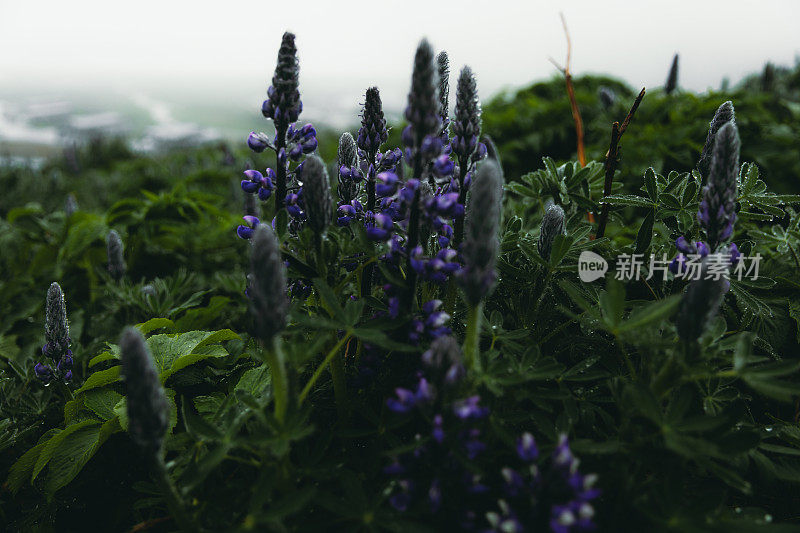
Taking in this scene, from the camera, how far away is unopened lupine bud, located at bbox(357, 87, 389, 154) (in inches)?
67.4

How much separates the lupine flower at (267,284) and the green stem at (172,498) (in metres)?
0.44

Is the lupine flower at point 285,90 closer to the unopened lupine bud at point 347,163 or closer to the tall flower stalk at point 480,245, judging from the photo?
the unopened lupine bud at point 347,163

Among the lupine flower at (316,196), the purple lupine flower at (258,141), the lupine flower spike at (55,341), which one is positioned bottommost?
the lupine flower spike at (55,341)

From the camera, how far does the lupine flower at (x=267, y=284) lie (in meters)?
1.11

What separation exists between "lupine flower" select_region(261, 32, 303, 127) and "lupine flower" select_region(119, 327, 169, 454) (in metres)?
0.92

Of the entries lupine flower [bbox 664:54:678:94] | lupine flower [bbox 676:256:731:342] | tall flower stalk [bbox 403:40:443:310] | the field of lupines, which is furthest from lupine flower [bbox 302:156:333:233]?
lupine flower [bbox 664:54:678:94]

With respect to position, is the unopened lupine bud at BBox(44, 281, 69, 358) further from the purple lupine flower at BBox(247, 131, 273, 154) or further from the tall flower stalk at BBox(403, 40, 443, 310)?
the tall flower stalk at BBox(403, 40, 443, 310)

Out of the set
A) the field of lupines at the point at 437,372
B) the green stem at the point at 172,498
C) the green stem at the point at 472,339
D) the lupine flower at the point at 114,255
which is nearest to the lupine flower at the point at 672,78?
the field of lupines at the point at 437,372

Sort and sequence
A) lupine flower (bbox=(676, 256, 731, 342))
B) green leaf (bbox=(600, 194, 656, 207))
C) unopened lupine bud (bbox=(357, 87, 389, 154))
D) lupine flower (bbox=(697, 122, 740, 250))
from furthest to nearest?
green leaf (bbox=(600, 194, 656, 207)) < unopened lupine bud (bbox=(357, 87, 389, 154)) < lupine flower (bbox=(697, 122, 740, 250)) < lupine flower (bbox=(676, 256, 731, 342))

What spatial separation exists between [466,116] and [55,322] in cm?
194

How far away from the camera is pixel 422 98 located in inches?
50.2

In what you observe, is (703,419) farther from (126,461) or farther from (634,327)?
(126,461)

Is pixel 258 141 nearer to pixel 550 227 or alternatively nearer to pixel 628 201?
pixel 550 227

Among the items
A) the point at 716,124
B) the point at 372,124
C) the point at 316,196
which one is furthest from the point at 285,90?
the point at 716,124
